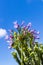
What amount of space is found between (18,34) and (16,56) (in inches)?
59.3

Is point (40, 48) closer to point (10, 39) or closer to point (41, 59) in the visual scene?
point (41, 59)

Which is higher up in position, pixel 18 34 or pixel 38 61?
pixel 18 34

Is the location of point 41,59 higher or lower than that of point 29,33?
lower

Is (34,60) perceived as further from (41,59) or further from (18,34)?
(18,34)

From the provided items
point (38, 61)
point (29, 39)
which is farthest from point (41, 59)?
point (29, 39)

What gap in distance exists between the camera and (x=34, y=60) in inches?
813

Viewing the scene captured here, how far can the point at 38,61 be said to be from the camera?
2048 centimetres

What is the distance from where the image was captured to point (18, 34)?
2091 centimetres

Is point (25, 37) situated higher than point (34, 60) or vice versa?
point (25, 37)

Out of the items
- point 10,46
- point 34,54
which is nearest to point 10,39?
point 10,46

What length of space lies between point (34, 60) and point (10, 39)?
217 cm

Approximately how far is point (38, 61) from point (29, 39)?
1.77m

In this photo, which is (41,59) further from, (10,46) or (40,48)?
(10,46)

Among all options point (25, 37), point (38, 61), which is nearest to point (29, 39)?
point (25, 37)
